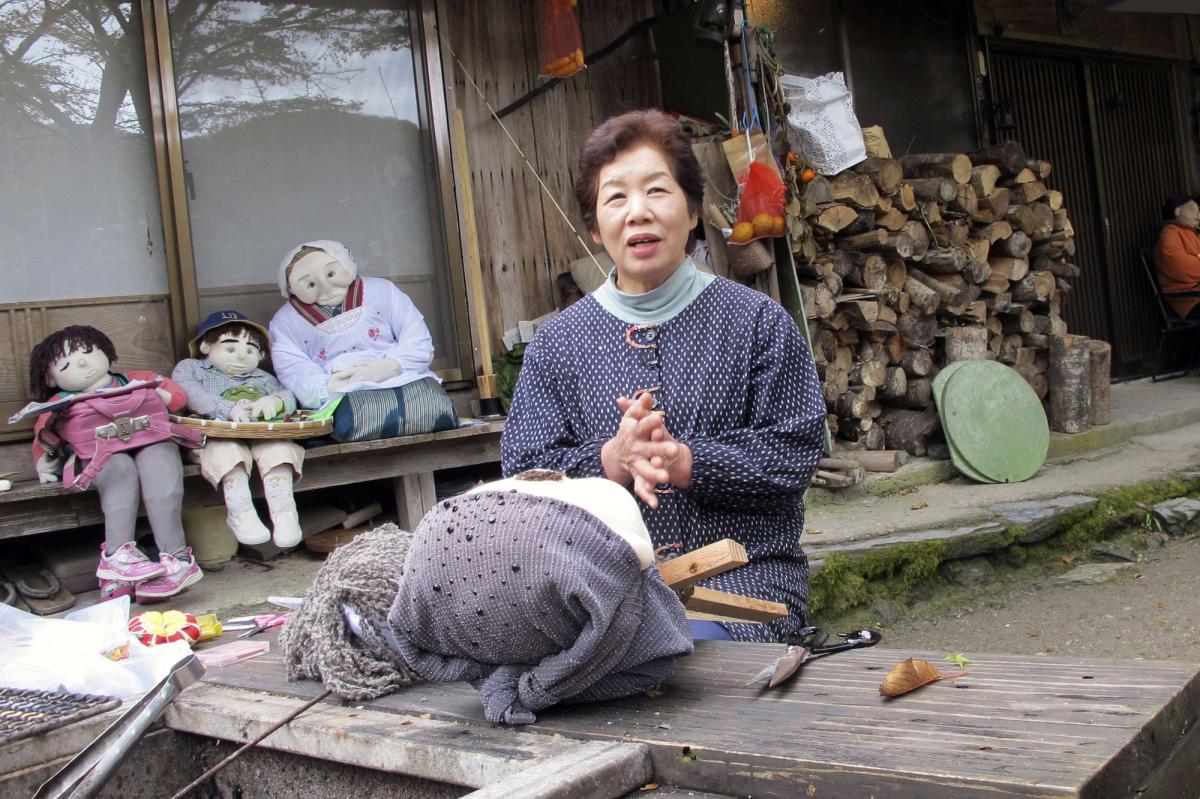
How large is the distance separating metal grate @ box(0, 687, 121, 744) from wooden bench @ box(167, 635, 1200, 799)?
62 centimetres

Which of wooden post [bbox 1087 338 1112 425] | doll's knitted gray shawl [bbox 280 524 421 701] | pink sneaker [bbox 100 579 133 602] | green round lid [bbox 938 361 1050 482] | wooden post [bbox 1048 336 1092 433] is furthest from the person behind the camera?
wooden post [bbox 1087 338 1112 425]

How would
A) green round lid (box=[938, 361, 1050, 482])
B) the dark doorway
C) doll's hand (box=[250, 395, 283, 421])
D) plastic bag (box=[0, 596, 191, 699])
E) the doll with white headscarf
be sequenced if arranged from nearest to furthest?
plastic bag (box=[0, 596, 191, 699]), doll's hand (box=[250, 395, 283, 421]), the doll with white headscarf, green round lid (box=[938, 361, 1050, 482]), the dark doorway

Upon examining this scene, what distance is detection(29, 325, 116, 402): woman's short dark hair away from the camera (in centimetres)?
450

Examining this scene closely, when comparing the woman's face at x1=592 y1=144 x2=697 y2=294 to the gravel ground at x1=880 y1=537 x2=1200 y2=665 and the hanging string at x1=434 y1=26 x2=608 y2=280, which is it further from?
the hanging string at x1=434 y1=26 x2=608 y2=280

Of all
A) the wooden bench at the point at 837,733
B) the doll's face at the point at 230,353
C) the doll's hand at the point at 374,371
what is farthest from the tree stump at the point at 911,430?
the wooden bench at the point at 837,733

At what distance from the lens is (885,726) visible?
4.56ft

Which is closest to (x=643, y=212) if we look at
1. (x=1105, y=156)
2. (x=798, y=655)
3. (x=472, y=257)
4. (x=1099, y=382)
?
(x=798, y=655)

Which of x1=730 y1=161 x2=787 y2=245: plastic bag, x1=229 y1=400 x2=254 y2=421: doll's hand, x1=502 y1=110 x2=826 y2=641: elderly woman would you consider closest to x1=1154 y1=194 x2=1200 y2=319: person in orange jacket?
x1=730 y1=161 x2=787 y2=245: plastic bag

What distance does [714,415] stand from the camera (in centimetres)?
226

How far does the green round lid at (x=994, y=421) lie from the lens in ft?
19.7

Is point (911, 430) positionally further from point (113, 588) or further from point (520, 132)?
point (113, 588)

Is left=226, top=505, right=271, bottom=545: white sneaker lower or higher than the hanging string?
lower

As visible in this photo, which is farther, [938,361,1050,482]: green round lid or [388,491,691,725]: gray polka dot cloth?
[938,361,1050,482]: green round lid

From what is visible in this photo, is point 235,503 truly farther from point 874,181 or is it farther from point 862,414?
point 874,181
